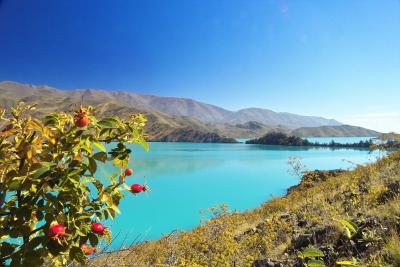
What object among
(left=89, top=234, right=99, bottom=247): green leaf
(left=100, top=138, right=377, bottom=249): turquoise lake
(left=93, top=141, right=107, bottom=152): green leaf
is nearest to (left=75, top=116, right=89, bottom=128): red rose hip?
(left=93, top=141, right=107, bottom=152): green leaf

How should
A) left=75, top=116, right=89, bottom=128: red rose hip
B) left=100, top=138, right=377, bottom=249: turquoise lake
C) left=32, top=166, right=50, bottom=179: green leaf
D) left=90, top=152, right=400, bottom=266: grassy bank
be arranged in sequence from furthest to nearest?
left=100, top=138, right=377, bottom=249: turquoise lake < left=90, top=152, right=400, bottom=266: grassy bank < left=75, top=116, right=89, bottom=128: red rose hip < left=32, top=166, right=50, bottom=179: green leaf

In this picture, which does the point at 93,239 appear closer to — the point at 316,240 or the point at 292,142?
the point at 316,240

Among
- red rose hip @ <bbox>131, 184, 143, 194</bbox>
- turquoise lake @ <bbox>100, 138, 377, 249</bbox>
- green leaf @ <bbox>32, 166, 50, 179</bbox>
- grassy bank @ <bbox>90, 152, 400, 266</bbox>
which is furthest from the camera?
turquoise lake @ <bbox>100, 138, 377, 249</bbox>

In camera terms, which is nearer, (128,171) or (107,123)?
(107,123)

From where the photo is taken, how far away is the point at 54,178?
5.66 ft

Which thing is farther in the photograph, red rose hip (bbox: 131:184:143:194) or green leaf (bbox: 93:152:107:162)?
red rose hip (bbox: 131:184:143:194)

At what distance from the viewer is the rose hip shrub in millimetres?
1723

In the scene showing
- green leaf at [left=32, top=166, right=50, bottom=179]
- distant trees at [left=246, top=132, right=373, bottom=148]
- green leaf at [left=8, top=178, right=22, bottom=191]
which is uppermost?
green leaf at [left=32, top=166, right=50, bottom=179]

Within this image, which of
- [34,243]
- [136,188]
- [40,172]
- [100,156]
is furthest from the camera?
[136,188]

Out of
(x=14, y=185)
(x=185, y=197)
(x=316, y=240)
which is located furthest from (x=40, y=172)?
(x=185, y=197)

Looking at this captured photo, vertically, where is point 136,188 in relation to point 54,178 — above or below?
below

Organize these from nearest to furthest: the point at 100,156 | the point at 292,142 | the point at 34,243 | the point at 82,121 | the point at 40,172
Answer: the point at 40,172 → the point at 34,243 → the point at 82,121 → the point at 100,156 → the point at 292,142

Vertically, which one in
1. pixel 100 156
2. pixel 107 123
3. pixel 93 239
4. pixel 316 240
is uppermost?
pixel 107 123

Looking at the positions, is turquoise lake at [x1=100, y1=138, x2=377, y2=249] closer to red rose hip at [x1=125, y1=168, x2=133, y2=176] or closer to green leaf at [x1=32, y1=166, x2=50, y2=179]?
red rose hip at [x1=125, y1=168, x2=133, y2=176]
